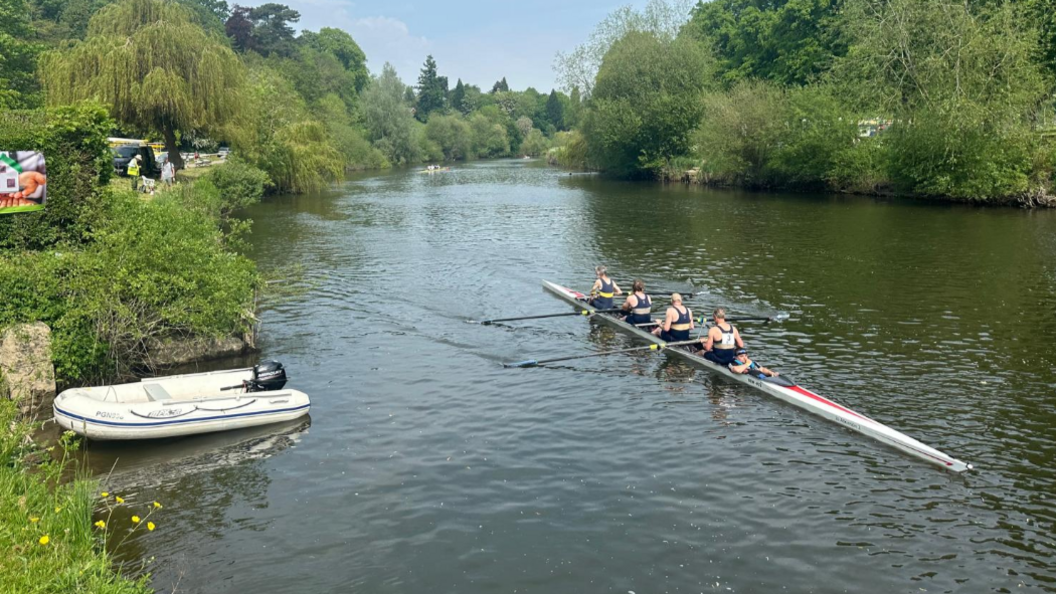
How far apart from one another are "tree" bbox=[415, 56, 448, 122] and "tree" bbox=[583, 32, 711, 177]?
103m

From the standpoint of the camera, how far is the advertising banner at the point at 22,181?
17.0 m

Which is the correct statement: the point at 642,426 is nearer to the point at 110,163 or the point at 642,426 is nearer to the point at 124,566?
the point at 124,566

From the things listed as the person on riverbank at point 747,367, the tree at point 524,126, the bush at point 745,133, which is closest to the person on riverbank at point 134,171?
the person on riverbank at point 747,367

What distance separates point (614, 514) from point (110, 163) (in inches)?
631

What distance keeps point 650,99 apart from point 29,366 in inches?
2352

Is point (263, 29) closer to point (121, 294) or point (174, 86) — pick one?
point (174, 86)

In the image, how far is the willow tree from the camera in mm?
38125

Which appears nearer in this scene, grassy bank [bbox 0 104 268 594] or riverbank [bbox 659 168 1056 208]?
grassy bank [bbox 0 104 268 594]

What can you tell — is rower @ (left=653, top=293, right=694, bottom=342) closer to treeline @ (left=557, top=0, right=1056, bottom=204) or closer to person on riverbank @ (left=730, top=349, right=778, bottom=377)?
person on riverbank @ (left=730, top=349, right=778, bottom=377)

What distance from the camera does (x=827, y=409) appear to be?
14086mm

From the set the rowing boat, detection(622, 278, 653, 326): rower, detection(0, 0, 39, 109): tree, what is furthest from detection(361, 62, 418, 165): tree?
the rowing boat

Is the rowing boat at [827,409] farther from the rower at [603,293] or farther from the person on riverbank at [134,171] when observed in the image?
the person on riverbank at [134,171]

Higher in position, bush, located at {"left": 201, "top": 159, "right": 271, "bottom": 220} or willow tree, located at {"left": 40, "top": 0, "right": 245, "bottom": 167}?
willow tree, located at {"left": 40, "top": 0, "right": 245, "bottom": 167}

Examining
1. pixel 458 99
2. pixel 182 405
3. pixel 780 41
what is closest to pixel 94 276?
pixel 182 405
